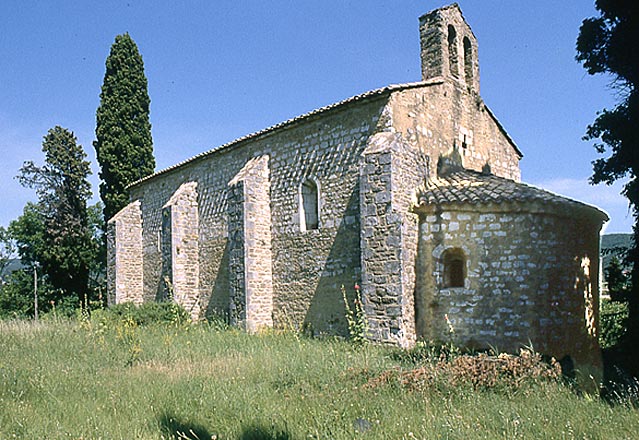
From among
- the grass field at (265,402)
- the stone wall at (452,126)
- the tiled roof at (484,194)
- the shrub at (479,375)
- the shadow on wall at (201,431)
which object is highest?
the stone wall at (452,126)

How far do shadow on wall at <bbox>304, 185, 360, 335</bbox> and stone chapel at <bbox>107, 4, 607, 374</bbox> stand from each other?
0.04 metres

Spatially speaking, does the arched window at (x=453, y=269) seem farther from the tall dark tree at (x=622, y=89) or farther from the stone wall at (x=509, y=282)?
the tall dark tree at (x=622, y=89)

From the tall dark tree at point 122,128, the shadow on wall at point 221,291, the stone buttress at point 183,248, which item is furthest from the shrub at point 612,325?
the tall dark tree at point 122,128

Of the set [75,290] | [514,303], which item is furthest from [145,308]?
[75,290]

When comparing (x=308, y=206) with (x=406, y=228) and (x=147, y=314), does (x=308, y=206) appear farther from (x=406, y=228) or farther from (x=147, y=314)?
(x=147, y=314)

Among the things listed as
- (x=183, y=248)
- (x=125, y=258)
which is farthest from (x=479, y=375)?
(x=125, y=258)

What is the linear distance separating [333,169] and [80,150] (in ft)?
66.6

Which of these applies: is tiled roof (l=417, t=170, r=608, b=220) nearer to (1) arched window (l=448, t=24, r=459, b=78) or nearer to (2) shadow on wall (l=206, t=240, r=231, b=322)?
(1) arched window (l=448, t=24, r=459, b=78)

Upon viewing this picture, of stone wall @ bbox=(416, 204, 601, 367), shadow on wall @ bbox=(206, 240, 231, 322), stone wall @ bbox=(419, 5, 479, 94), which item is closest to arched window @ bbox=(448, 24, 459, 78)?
stone wall @ bbox=(419, 5, 479, 94)

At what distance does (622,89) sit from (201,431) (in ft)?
34.1

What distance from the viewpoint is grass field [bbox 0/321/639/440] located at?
6391 millimetres

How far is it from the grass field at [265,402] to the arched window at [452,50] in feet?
29.8

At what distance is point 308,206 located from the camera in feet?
52.1

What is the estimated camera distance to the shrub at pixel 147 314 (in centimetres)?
1684
